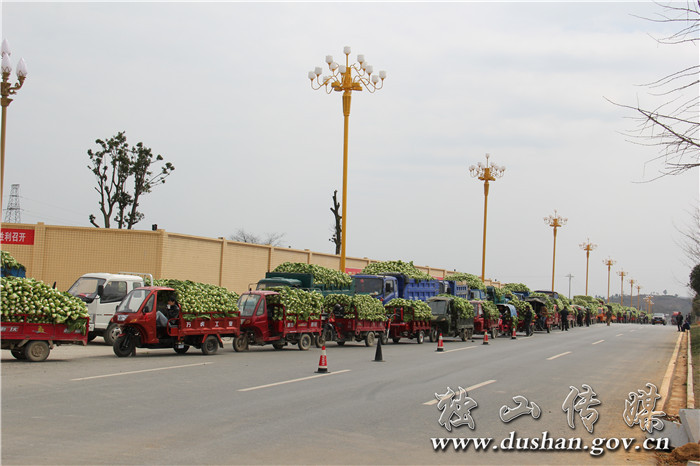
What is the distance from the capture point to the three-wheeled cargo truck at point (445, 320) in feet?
102

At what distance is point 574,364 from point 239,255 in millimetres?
19957

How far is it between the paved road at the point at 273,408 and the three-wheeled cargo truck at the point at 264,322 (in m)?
1.84

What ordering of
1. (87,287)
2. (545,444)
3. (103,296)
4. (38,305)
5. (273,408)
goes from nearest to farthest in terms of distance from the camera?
(545,444)
(273,408)
(38,305)
(103,296)
(87,287)

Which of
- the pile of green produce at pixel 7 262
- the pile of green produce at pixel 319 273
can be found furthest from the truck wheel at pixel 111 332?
the pile of green produce at pixel 319 273

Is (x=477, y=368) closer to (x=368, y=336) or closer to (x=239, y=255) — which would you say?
(x=368, y=336)

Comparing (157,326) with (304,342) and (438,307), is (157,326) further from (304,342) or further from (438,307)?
(438,307)

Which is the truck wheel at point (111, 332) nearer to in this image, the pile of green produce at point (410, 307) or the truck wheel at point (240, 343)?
the truck wheel at point (240, 343)

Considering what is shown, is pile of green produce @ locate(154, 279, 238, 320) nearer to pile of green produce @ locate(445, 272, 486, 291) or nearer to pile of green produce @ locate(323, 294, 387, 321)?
pile of green produce @ locate(323, 294, 387, 321)

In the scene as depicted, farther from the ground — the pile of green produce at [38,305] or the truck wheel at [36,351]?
the pile of green produce at [38,305]

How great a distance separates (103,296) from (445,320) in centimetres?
1518

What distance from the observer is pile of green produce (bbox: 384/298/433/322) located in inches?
1134

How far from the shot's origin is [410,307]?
29125mm

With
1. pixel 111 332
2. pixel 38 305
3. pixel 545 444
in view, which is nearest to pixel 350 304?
pixel 111 332

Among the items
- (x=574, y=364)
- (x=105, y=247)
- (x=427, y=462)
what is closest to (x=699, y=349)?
(x=574, y=364)
